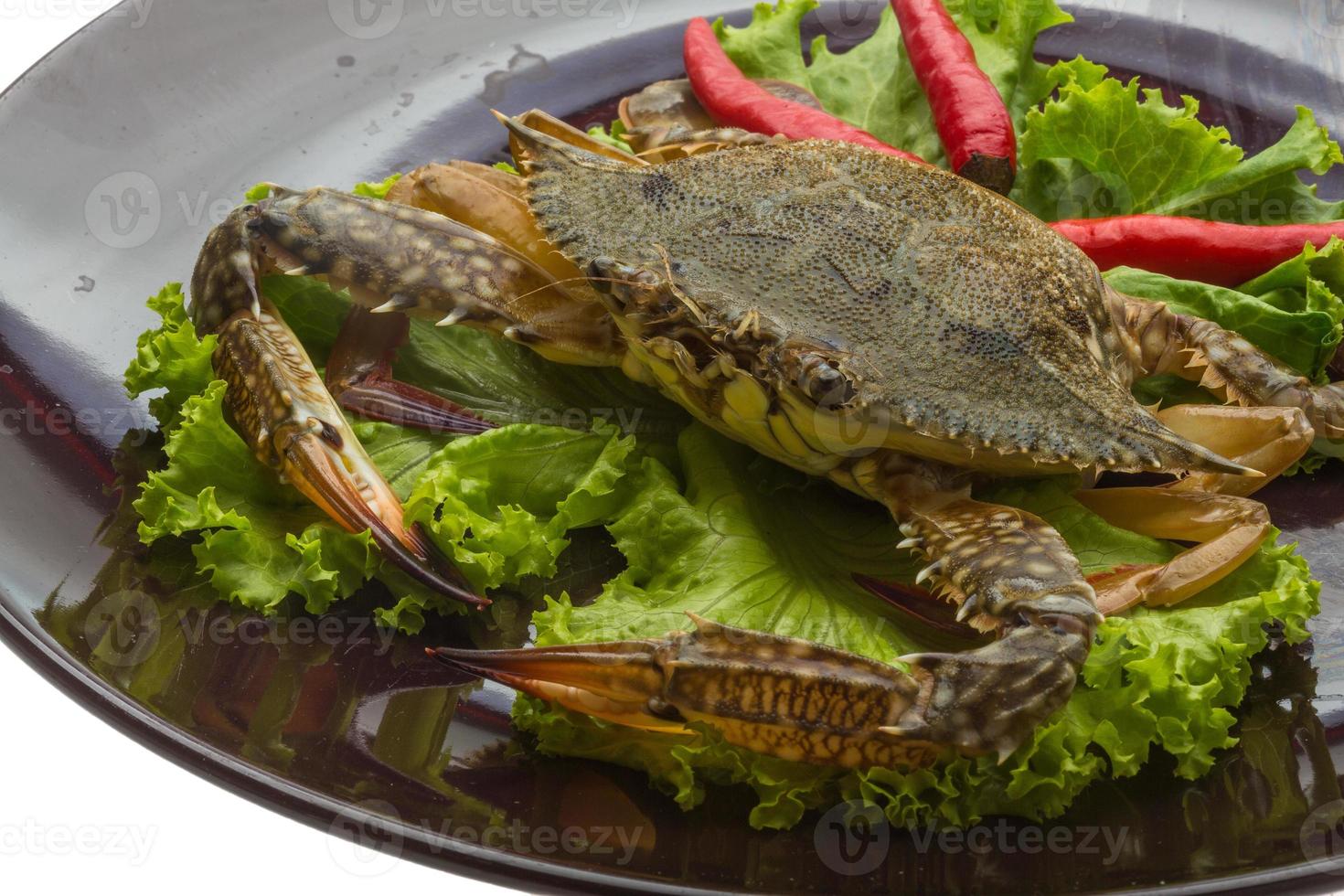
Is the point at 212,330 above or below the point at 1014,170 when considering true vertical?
below

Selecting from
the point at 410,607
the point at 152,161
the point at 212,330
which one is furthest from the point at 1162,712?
the point at 152,161

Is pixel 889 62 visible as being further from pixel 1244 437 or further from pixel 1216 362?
pixel 1244 437

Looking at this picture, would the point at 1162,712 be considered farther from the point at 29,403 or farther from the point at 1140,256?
the point at 29,403

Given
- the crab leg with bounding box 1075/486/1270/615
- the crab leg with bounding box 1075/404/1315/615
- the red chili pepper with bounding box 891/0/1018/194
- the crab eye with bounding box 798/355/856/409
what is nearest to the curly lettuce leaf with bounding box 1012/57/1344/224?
the red chili pepper with bounding box 891/0/1018/194

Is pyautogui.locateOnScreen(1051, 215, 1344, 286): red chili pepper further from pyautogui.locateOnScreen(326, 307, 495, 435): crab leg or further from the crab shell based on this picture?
pyautogui.locateOnScreen(326, 307, 495, 435): crab leg

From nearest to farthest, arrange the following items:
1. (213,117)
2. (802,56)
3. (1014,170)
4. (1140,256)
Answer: (1140,256)
(1014,170)
(213,117)
(802,56)

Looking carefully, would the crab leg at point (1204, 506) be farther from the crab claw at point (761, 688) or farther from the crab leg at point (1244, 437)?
the crab claw at point (761, 688)

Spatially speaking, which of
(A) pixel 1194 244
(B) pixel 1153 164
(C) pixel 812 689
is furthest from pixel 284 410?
(B) pixel 1153 164
